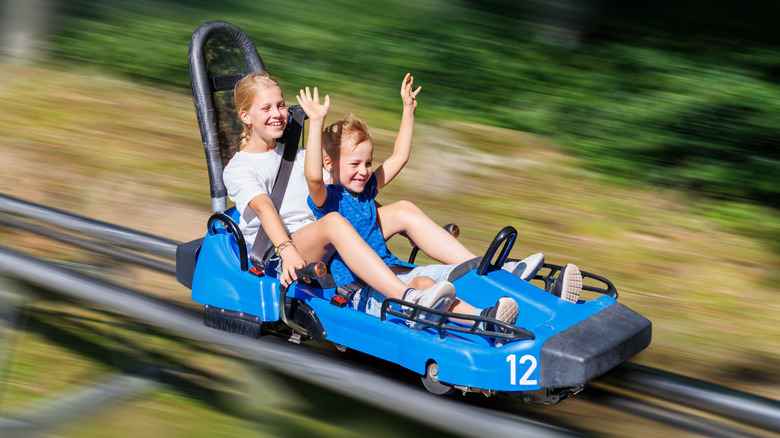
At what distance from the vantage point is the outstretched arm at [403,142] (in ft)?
11.4

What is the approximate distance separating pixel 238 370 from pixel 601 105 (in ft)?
12.7

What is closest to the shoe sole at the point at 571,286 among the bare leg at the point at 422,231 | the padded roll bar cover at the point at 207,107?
the bare leg at the point at 422,231

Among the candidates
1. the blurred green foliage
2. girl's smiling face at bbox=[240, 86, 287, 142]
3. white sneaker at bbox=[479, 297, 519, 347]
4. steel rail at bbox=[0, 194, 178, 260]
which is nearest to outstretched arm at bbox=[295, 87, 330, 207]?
girl's smiling face at bbox=[240, 86, 287, 142]

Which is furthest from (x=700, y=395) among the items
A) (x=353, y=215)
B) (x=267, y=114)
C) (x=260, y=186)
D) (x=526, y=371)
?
(x=267, y=114)

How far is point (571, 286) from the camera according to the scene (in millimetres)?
3100

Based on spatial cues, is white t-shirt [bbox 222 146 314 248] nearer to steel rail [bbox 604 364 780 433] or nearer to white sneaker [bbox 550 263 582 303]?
white sneaker [bbox 550 263 582 303]

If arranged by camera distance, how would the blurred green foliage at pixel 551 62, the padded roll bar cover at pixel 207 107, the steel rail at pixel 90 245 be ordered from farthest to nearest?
the blurred green foliage at pixel 551 62, the steel rail at pixel 90 245, the padded roll bar cover at pixel 207 107

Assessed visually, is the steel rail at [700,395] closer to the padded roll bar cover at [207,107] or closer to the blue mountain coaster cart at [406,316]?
the blue mountain coaster cart at [406,316]

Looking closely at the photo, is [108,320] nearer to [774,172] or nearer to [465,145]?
[465,145]

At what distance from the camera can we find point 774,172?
18.6 feet

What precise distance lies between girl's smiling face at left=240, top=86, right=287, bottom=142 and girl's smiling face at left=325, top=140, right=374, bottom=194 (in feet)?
0.81

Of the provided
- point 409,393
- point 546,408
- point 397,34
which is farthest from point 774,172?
point 409,393

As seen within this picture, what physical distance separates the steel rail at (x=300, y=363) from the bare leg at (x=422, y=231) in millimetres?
789

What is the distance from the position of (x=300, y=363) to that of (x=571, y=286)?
3.54 ft
